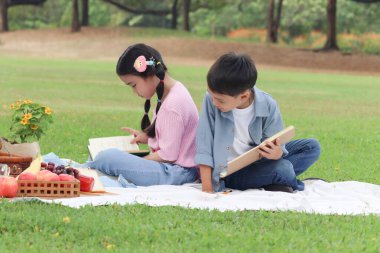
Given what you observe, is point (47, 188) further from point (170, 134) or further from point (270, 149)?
point (270, 149)

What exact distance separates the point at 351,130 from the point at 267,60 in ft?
77.9

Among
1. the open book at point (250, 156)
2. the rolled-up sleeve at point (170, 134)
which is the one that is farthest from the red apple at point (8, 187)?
the open book at point (250, 156)

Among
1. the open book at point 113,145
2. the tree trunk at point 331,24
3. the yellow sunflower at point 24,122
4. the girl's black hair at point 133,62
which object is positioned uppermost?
the girl's black hair at point 133,62

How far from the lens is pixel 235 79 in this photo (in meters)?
6.50

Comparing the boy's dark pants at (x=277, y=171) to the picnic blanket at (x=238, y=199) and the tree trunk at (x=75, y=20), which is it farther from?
the tree trunk at (x=75, y=20)

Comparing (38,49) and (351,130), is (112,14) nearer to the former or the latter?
(38,49)

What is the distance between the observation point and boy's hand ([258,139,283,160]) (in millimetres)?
6492

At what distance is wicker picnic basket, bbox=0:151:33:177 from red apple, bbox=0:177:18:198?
25.8 inches

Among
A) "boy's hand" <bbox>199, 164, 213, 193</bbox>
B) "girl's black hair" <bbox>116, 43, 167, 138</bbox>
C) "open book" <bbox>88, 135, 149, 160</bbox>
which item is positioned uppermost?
"girl's black hair" <bbox>116, 43, 167, 138</bbox>

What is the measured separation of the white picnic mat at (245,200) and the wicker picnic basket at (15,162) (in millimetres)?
683

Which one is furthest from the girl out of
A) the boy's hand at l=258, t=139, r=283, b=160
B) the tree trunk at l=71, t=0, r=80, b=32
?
the tree trunk at l=71, t=0, r=80, b=32

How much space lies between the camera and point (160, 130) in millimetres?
7172

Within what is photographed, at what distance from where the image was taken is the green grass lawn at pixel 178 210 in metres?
5.03

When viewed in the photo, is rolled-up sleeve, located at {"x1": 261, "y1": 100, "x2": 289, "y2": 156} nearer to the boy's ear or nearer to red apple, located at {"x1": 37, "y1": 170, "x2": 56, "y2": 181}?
the boy's ear
